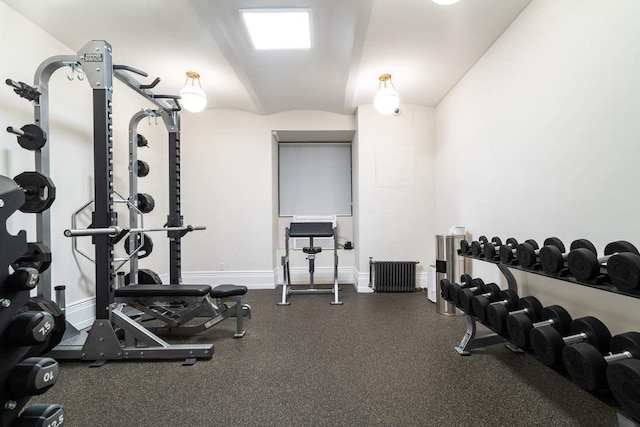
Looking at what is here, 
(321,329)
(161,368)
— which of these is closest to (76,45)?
(161,368)

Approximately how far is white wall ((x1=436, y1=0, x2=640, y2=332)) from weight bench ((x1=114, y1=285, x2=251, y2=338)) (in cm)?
238

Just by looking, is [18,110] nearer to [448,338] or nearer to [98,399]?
[98,399]

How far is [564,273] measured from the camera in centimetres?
144

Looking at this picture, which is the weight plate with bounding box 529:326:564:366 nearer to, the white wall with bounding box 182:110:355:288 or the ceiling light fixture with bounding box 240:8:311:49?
the ceiling light fixture with bounding box 240:8:311:49

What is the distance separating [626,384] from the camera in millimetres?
998

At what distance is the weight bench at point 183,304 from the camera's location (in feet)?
7.75

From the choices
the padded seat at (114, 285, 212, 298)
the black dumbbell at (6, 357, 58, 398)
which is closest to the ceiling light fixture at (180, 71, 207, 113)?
the padded seat at (114, 285, 212, 298)

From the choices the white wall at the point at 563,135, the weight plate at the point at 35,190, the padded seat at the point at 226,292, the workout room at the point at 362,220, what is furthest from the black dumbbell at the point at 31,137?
the white wall at the point at 563,135

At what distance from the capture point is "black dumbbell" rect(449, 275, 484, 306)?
2.26m

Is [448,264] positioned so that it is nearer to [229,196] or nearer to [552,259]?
[552,259]

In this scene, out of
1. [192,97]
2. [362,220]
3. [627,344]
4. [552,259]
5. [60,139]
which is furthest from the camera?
[362,220]

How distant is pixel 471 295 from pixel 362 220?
2273 millimetres

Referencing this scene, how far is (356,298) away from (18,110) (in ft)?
12.3

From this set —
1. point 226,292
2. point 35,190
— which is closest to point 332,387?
point 226,292
